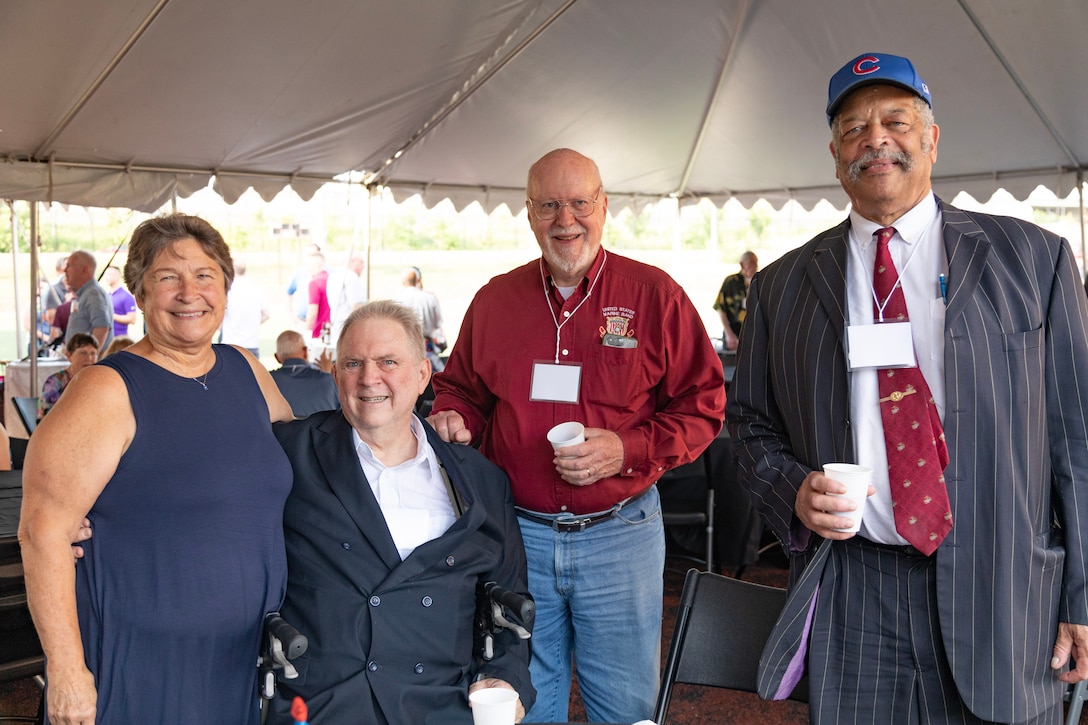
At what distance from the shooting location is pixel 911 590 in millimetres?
1655

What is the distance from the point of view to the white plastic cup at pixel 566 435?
2.09 m

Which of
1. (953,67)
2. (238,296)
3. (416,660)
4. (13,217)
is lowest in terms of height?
(416,660)

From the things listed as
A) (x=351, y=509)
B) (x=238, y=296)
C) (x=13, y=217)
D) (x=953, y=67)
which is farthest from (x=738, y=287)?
(x=351, y=509)

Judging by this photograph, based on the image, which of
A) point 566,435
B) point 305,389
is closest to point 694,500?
point 305,389

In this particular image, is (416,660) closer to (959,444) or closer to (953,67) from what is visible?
(959,444)

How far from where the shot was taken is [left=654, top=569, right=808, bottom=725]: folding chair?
2.11 m

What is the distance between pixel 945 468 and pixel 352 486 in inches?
48.2

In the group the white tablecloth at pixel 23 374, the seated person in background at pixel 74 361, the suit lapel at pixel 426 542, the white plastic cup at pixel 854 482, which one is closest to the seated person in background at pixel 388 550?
the suit lapel at pixel 426 542

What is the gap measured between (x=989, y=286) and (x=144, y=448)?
1.65 m

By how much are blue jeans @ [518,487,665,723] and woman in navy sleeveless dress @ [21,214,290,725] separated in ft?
2.26

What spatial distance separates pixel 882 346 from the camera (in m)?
1.66

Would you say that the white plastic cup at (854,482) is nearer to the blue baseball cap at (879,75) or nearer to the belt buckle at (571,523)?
the blue baseball cap at (879,75)

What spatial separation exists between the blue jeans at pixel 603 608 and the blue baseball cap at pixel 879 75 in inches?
46.9

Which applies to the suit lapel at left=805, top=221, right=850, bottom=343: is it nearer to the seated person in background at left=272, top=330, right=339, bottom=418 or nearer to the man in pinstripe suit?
the man in pinstripe suit
